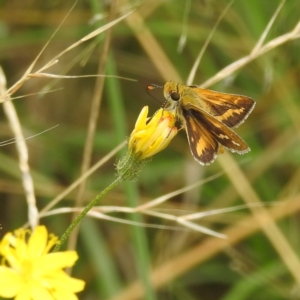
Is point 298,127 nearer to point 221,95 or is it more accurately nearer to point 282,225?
point 282,225

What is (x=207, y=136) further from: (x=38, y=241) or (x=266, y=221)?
(x=266, y=221)

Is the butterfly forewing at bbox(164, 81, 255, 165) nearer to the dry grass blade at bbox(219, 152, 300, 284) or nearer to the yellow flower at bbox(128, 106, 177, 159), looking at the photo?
the yellow flower at bbox(128, 106, 177, 159)

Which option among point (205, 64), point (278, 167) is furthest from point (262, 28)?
point (278, 167)

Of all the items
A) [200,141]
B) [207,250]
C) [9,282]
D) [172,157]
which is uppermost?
[172,157]

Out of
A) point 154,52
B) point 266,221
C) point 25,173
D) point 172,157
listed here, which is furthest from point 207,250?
point 25,173

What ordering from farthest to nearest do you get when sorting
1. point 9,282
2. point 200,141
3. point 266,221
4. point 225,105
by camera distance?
1. point 266,221
2. point 225,105
3. point 200,141
4. point 9,282

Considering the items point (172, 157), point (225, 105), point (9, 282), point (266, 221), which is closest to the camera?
point (9, 282)
